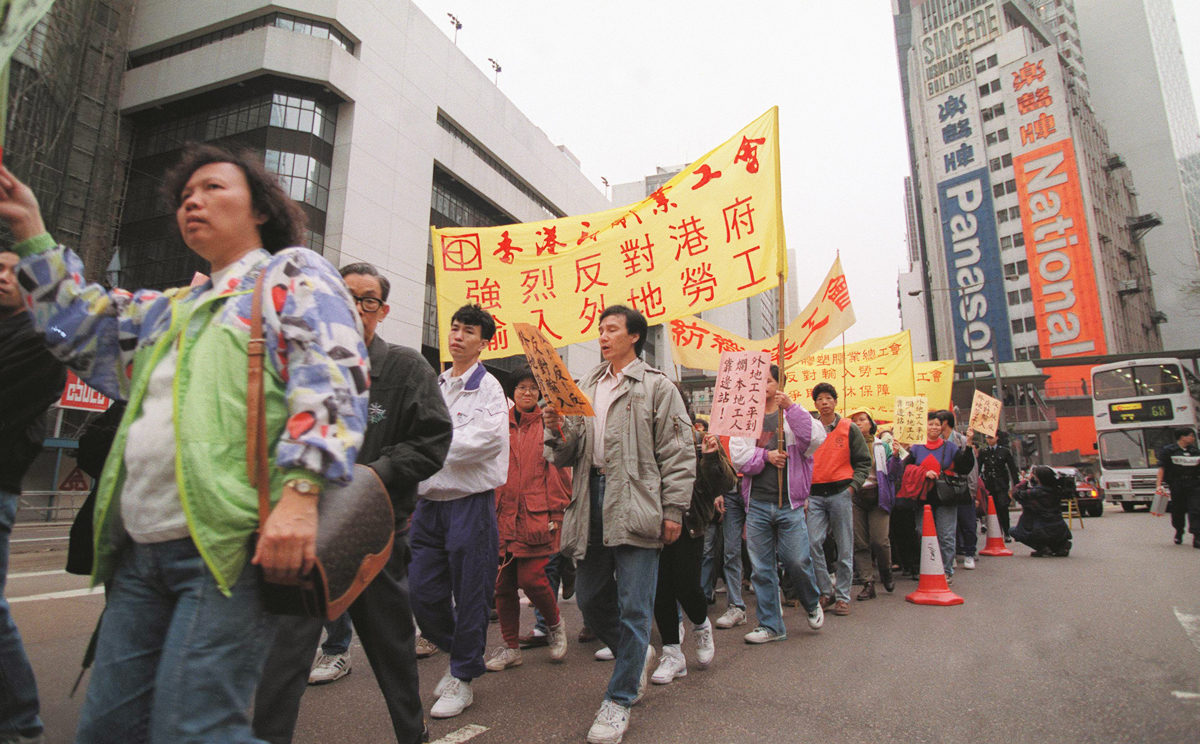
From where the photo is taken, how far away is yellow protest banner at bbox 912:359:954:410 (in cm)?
1279

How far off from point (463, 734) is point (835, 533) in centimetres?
399

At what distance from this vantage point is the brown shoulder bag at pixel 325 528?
1392mm

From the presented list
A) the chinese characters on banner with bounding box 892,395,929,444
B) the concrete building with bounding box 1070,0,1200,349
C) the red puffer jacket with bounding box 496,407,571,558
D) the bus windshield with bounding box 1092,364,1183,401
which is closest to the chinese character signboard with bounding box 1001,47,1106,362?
the concrete building with bounding box 1070,0,1200,349

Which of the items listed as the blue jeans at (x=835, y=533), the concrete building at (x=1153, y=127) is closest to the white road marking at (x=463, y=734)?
the blue jeans at (x=835, y=533)

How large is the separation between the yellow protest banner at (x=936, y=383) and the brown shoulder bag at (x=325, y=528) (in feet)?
42.5

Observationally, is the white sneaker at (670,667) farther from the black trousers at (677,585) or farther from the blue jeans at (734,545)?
the blue jeans at (734,545)

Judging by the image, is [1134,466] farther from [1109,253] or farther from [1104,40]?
[1104,40]

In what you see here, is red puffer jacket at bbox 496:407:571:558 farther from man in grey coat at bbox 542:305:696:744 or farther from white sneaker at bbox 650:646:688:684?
white sneaker at bbox 650:646:688:684

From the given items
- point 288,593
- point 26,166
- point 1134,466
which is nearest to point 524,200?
point 26,166

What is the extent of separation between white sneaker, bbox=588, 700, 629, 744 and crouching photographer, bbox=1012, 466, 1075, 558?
9114mm

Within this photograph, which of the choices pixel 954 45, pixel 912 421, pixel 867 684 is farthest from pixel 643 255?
pixel 954 45

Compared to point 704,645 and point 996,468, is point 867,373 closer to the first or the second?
point 996,468

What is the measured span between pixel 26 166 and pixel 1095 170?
67.3m

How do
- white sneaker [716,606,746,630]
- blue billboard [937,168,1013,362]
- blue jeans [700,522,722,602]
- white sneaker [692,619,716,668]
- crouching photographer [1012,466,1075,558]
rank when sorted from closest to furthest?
white sneaker [692,619,716,668] < white sneaker [716,606,746,630] < blue jeans [700,522,722,602] < crouching photographer [1012,466,1075,558] < blue billboard [937,168,1013,362]
